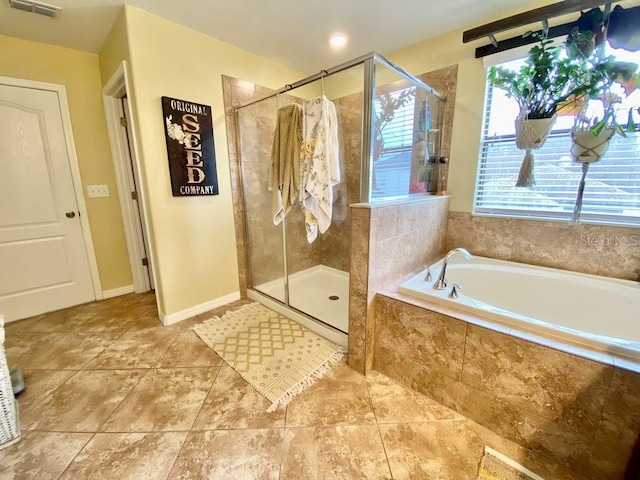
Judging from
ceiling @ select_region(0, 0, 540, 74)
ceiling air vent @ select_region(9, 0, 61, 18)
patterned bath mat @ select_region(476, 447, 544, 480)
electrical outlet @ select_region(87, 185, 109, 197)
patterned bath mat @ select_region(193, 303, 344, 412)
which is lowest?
patterned bath mat @ select_region(476, 447, 544, 480)

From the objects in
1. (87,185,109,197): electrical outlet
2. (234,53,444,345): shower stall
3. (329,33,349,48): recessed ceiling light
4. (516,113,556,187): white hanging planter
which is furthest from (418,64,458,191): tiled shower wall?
(87,185,109,197): electrical outlet

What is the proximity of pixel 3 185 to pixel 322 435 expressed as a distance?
9.97 ft

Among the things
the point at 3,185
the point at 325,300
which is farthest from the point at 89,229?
the point at 325,300

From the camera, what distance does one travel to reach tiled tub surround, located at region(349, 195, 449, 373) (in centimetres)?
147

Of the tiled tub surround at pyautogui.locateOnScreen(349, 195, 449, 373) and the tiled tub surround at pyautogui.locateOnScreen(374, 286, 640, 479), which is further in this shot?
the tiled tub surround at pyautogui.locateOnScreen(349, 195, 449, 373)

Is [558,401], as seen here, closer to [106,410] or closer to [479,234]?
[479,234]

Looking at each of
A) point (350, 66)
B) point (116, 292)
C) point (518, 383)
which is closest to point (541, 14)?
point (350, 66)

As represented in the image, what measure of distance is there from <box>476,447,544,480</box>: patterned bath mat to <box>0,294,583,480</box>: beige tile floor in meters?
0.03

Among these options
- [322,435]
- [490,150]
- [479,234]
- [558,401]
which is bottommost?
[322,435]

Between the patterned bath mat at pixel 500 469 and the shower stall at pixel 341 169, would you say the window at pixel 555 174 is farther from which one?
the patterned bath mat at pixel 500 469

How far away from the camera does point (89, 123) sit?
2396mm

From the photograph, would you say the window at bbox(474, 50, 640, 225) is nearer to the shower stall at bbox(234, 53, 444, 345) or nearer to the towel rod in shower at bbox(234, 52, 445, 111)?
the shower stall at bbox(234, 53, 444, 345)

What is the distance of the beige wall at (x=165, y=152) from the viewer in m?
1.84

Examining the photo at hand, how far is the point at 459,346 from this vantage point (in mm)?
1269
